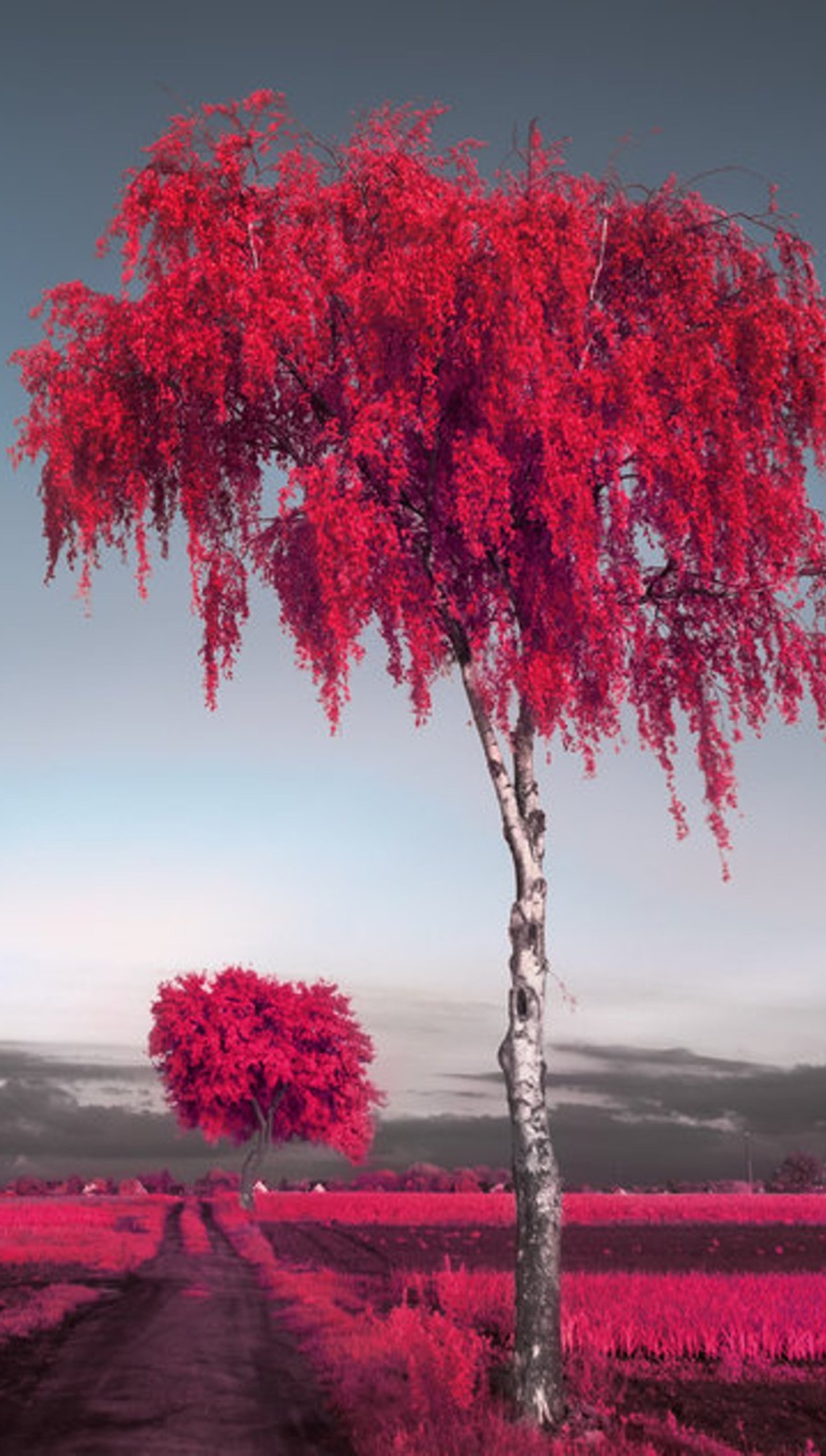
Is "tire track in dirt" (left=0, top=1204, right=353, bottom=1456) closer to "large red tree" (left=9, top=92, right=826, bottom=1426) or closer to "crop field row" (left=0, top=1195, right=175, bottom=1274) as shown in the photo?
"large red tree" (left=9, top=92, right=826, bottom=1426)

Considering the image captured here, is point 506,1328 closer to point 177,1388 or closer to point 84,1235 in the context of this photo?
point 177,1388

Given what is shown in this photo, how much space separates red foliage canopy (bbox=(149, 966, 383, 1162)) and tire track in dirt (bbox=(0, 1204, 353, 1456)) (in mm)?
38024

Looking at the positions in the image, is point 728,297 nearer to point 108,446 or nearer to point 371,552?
point 371,552

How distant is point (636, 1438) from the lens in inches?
513

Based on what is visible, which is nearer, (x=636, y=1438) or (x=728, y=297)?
(x=636, y=1438)

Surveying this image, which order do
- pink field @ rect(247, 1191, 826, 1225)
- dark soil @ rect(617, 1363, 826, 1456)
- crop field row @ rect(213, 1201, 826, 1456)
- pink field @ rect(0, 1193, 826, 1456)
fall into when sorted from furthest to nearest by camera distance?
pink field @ rect(247, 1191, 826, 1225) → dark soil @ rect(617, 1363, 826, 1456) → pink field @ rect(0, 1193, 826, 1456) → crop field row @ rect(213, 1201, 826, 1456)

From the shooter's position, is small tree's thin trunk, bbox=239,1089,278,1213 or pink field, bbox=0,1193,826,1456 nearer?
pink field, bbox=0,1193,826,1456

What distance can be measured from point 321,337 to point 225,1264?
76.8 feet

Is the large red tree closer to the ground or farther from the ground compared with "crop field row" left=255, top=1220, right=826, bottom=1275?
farther from the ground

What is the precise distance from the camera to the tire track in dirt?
12.4 meters

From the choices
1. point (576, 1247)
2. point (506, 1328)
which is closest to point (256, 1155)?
point (576, 1247)

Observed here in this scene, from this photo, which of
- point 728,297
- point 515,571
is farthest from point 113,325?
point 728,297

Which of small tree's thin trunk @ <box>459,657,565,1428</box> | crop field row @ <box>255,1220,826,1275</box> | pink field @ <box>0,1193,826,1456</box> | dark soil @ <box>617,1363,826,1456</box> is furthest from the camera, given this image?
crop field row @ <box>255,1220,826,1275</box>

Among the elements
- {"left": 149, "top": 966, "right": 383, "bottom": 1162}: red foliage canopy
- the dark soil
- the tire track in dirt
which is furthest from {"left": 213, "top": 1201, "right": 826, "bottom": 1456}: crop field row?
{"left": 149, "top": 966, "right": 383, "bottom": 1162}: red foliage canopy
